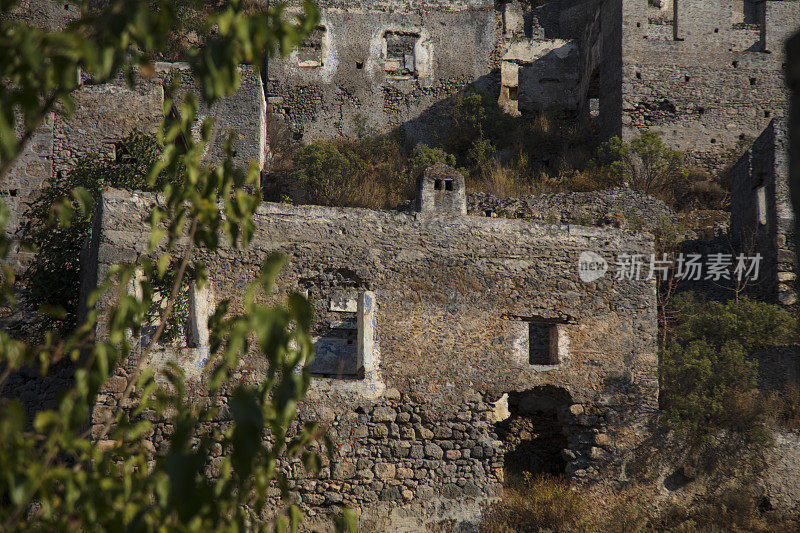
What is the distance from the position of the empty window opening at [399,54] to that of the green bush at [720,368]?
41.3 ft

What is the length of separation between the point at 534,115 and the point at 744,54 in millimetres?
5754

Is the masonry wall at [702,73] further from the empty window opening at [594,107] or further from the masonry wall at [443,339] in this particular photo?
the masonry wall at [443,339]

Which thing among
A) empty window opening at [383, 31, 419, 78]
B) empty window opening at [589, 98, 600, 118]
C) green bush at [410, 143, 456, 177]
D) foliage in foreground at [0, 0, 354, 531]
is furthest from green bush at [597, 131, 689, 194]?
foliage in foreground at [0, 0, 354, 531]

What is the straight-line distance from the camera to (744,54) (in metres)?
20.4

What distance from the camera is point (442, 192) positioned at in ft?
41.1

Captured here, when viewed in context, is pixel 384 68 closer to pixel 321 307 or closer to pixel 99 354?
pixel 321 307

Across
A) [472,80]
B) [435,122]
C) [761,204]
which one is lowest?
[761,204]

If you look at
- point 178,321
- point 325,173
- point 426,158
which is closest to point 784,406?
point 178,321

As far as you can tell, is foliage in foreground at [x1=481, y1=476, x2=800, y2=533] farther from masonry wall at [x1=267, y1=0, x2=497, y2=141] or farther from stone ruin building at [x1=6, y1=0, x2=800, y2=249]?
masonry wall at [x1=267, y1=0, x2=497, y2=141]

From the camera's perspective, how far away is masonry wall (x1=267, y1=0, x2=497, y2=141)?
22.2 m

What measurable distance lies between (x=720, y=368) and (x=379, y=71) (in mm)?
14369

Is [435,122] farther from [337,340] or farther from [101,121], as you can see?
[337,340]

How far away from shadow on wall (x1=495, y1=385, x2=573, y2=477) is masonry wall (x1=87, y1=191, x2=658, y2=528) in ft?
1.57

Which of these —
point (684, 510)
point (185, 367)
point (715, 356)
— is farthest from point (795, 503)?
point (185, 367)
